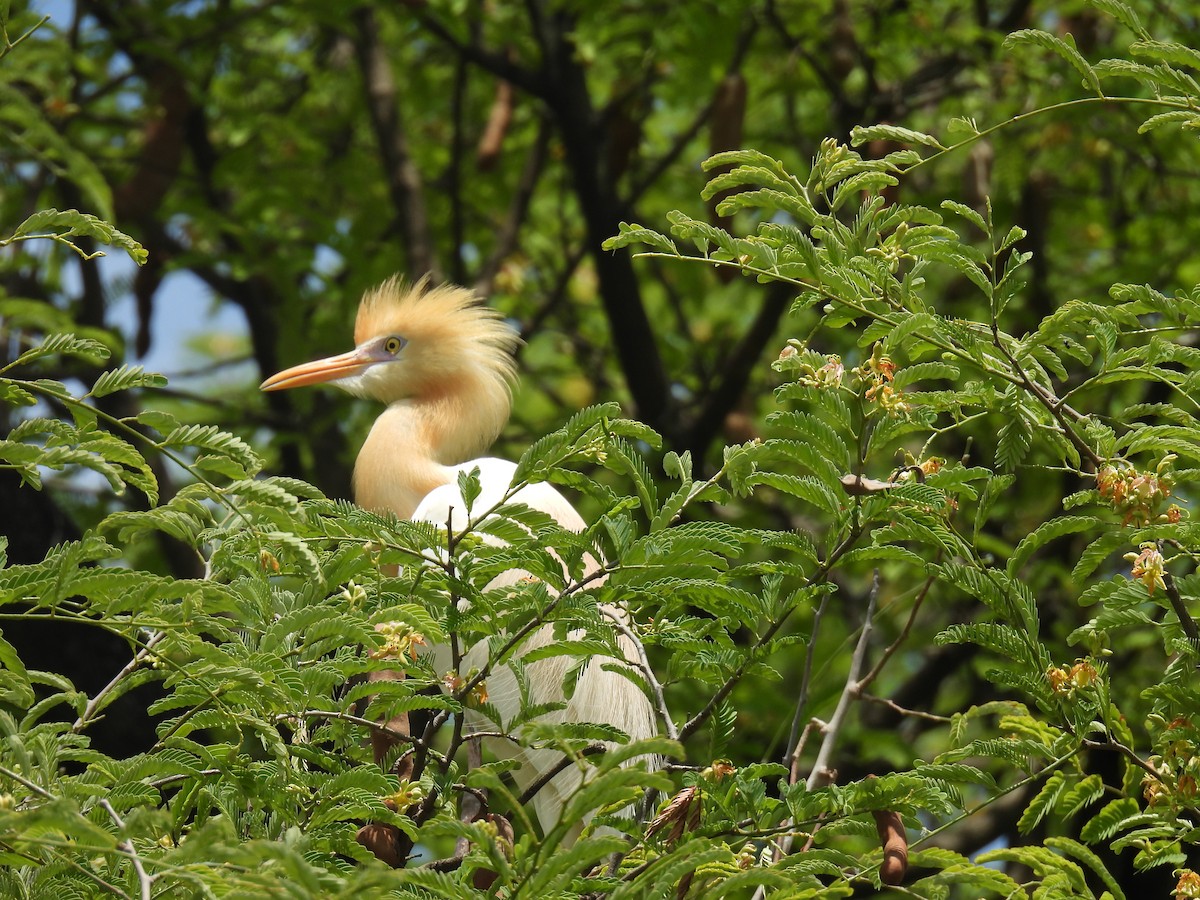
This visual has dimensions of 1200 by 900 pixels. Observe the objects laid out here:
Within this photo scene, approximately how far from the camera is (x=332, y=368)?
16.8ft

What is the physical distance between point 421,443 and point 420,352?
365mm

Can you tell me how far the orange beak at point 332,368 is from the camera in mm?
4898

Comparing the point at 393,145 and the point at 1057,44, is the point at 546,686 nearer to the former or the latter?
the point at 1057,44

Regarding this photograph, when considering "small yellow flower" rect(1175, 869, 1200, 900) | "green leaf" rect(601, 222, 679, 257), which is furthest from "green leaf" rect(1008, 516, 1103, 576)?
"green leaf" rect(601, 222, 679, 257)

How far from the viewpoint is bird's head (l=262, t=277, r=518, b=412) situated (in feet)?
16.8

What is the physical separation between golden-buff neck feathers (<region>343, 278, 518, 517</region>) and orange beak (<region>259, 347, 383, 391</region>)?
4cm

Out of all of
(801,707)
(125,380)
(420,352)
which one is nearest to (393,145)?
(420,352)

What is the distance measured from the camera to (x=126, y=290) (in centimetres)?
714

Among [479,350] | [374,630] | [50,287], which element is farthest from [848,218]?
[374,630]

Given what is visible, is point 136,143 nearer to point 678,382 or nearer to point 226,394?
point 226,394

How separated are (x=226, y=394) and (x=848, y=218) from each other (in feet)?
11.3

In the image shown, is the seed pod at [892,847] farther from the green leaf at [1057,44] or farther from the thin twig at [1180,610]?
the green leaf at [1057,44]

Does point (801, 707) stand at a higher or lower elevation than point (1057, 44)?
lower

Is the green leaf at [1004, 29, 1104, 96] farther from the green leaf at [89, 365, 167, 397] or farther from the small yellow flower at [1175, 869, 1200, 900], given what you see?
the green leaf at [89, 365, 167, 397]
